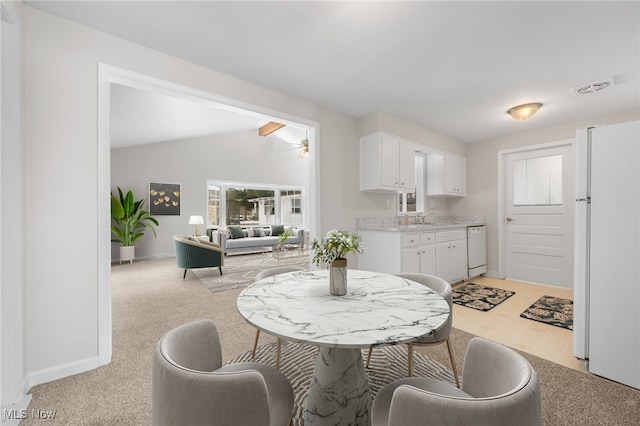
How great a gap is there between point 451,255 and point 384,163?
1713 mm

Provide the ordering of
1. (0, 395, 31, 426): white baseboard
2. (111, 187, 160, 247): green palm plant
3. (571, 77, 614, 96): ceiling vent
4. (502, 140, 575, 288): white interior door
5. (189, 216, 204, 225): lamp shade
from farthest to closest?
(189, 216, 204, 225): lamp shade
(111, 187, 160, 247): green palm plant
(502, 140, 575, 288): white interior door
(571, 77, 614, 96): ceiling vent
(0, 395, 31, 426): white baseboard

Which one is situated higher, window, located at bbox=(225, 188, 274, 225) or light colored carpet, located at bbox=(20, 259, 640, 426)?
window, located at bbox=(225, 188, 274, 225)

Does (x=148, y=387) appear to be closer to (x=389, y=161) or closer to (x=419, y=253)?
(x=419, y=253)

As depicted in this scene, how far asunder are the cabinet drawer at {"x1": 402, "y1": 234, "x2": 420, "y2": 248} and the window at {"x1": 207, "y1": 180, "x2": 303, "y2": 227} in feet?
19.6

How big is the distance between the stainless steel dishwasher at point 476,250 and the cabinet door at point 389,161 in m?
1.65

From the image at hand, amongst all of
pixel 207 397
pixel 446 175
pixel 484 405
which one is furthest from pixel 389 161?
pixel 207 397

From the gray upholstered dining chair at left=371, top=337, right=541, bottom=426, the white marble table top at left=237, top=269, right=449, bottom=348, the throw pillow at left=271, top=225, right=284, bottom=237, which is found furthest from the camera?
the throw pillow at left=271, top=225, right=284, bottom=237

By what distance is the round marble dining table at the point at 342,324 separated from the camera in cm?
93

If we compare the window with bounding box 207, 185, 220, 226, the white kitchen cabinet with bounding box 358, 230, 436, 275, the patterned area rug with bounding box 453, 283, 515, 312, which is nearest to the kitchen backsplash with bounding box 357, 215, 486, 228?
the white kitchen cabinet with bounding box 358, 230, 436, 275

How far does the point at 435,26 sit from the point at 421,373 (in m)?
2.45

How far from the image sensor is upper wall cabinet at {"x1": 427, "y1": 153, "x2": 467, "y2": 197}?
4.71m

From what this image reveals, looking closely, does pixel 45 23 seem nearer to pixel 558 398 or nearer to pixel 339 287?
pixel 339 287

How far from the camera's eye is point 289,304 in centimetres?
124

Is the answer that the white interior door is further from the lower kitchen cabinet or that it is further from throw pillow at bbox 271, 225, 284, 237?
throw pillow at bbox 271, 225, 284, 237
